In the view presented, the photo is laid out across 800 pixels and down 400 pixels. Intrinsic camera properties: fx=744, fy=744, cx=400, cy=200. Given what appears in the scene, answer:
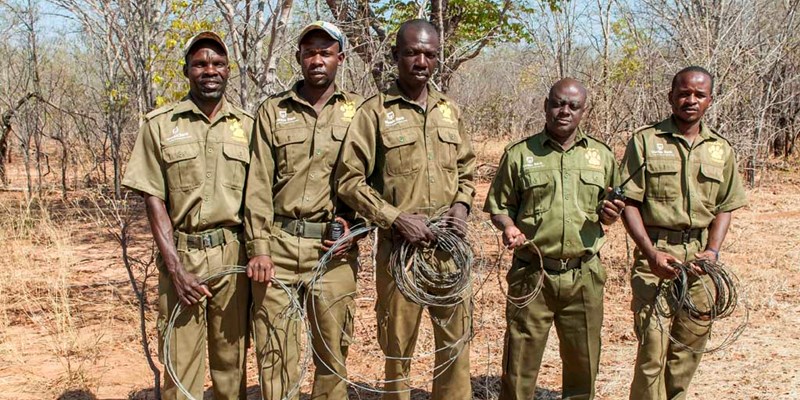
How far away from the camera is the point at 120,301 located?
6.94 m

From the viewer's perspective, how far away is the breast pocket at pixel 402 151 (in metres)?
3.68

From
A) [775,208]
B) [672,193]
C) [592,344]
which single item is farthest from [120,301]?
[775,208]

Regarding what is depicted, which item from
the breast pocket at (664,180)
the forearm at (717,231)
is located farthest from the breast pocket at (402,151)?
the forearm at (717,231)

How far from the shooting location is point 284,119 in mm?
3672

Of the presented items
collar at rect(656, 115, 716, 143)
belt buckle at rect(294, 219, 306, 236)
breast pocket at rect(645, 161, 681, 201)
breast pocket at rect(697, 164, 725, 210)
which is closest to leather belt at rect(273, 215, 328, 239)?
belt buckle at rect(294, 219, 306, 236)

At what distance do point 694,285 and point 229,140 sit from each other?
2528mm

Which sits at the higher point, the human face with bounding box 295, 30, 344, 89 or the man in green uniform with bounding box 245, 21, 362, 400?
the human face with bounding box 295, 30, 344, 89

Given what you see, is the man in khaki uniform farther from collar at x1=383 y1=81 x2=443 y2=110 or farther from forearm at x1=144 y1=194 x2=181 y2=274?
forearm at x1=144 y1=194 x2=181 y2=274

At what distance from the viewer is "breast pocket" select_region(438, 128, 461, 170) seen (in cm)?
374

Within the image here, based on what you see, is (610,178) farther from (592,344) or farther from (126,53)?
(126,53)

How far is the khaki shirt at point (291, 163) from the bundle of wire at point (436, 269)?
462mm

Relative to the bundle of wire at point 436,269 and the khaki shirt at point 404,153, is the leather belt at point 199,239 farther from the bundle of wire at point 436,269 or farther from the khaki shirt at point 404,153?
the bundle of wire at point 436,269

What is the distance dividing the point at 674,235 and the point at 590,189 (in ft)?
1.72

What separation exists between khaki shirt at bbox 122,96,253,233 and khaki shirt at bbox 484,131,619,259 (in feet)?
4.68
